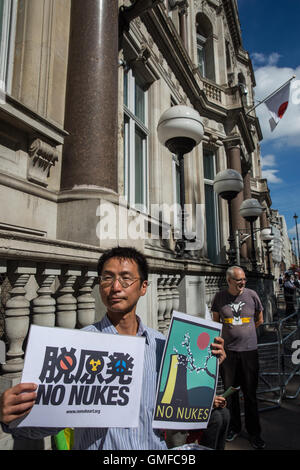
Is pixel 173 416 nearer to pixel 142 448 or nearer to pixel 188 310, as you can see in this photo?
pixel 142 448

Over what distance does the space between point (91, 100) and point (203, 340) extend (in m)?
3.53

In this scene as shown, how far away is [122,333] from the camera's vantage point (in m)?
1.53

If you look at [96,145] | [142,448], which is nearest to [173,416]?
[142,448]

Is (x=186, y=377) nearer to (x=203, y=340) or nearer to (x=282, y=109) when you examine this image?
(x=203, y=340)

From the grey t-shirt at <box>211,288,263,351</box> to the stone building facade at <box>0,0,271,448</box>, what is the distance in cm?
71

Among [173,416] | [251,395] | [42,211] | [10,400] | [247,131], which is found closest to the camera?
[10,400]

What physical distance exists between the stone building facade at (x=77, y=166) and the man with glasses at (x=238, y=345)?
75 centimetres

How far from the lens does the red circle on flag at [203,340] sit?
4.94 feet

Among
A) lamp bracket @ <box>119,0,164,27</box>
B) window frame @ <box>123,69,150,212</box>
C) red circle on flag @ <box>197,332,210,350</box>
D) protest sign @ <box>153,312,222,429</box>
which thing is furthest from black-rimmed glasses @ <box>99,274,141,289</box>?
lamp bracket @ <box>119,0,164,27</box>

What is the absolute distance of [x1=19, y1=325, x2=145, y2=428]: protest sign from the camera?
112cm

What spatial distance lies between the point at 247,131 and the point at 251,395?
512 inches

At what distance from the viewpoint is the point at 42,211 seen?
3572 mm

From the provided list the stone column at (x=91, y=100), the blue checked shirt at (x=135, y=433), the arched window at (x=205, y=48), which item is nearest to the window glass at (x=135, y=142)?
the stone column at (x=91, y=100)

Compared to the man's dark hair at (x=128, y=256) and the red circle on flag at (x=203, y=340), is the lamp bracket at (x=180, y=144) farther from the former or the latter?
the red circle on flag at (x=203, y=340)
